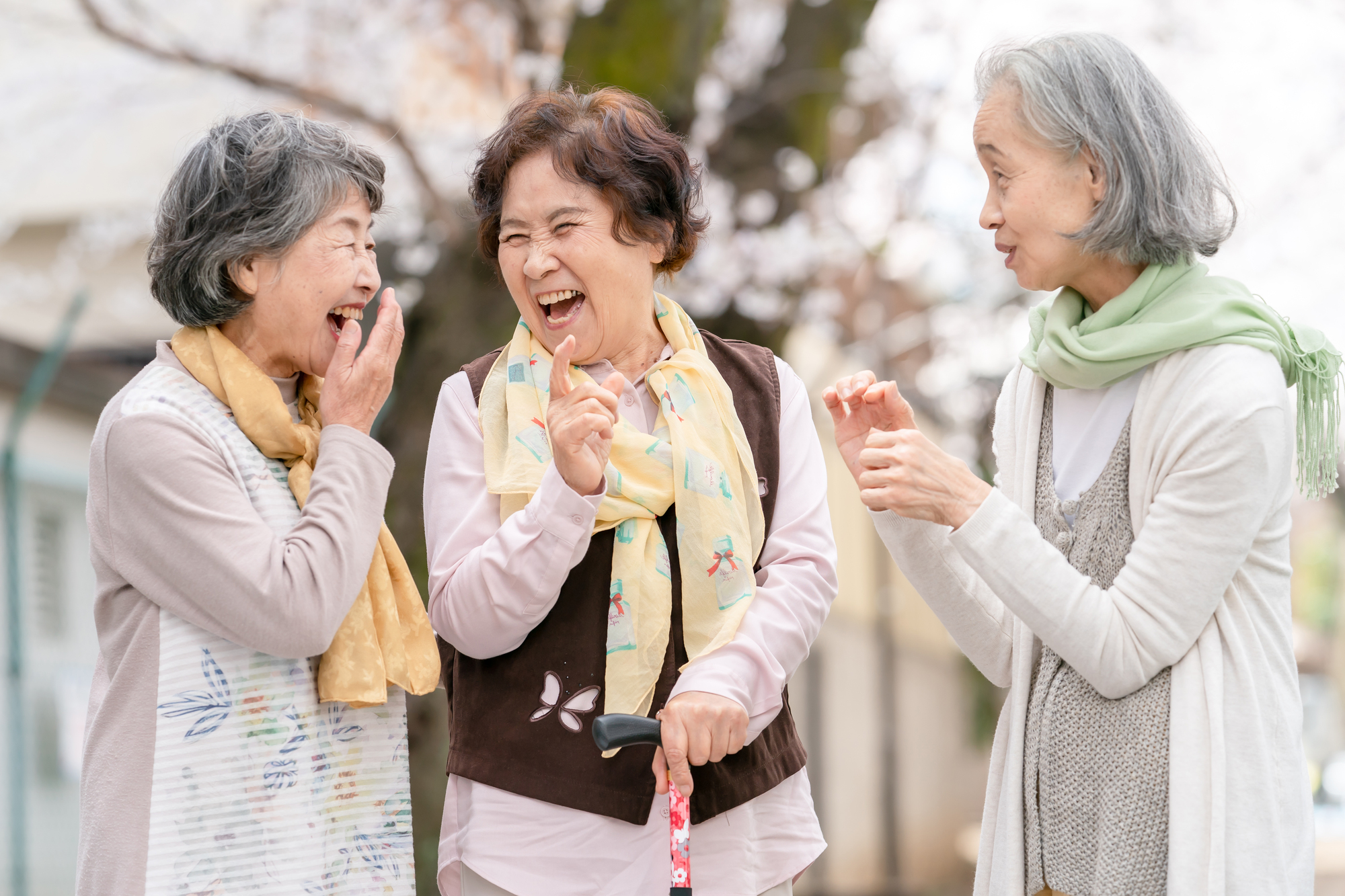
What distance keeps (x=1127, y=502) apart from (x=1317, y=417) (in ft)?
1.06

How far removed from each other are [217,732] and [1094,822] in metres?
1.34

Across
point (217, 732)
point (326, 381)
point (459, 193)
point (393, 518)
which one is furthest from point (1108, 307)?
point (459, 193)

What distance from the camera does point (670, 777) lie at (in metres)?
1.98

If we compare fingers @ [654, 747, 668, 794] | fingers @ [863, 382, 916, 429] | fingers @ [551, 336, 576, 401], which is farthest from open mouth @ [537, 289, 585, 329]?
fingers @ [654, 747, 668, 794]

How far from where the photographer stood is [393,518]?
5.05 m

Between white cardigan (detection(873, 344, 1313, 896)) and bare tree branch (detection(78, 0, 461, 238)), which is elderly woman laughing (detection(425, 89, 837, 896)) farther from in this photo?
bare tree branch (detection(78, 0, 461, 238))

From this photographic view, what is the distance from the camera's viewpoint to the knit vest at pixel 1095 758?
75.0 inches

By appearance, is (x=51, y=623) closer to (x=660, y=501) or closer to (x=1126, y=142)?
(x=660, y=501)

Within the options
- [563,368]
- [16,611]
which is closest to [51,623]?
[16,611]

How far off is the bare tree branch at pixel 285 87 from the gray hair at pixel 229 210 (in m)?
3.18

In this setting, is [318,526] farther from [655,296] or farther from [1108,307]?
[1108,307]

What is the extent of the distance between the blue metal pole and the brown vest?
3.14 m

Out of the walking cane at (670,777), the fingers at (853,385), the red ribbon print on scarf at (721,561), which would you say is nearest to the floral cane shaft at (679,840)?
the walking cane at (670,777)

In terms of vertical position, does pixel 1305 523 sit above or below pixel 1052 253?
above
